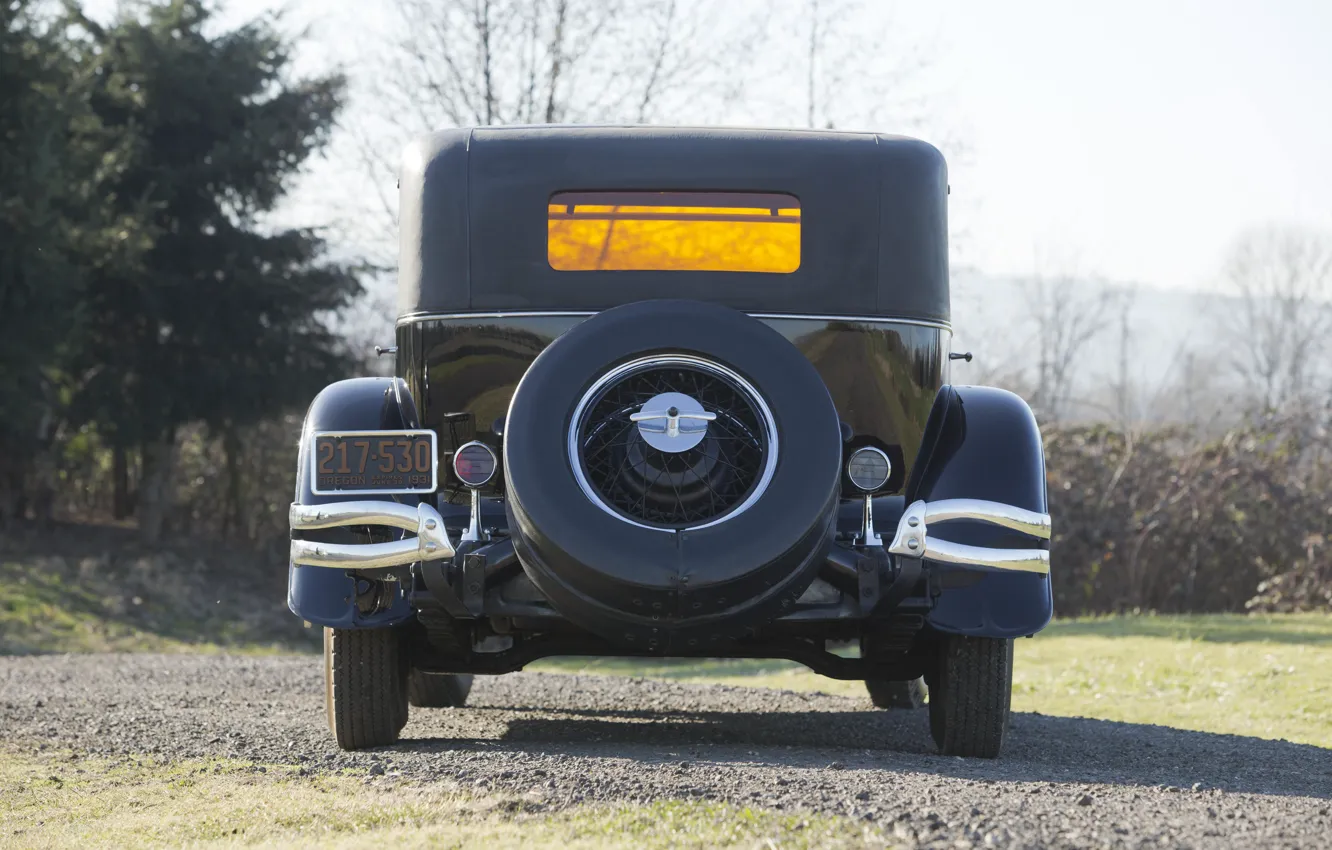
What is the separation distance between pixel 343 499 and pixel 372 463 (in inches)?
8.7

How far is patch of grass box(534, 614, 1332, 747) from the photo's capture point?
883 cm

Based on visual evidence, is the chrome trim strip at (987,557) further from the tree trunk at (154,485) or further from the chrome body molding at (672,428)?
the tree trunk at (154,485)

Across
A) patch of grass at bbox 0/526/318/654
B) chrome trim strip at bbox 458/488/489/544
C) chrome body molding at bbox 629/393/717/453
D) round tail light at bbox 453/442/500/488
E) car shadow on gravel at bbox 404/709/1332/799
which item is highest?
chrome body molding at bbox 629/393/717/453

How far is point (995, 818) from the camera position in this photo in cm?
365

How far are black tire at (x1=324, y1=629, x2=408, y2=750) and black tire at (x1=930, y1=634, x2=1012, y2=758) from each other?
1973 millimetres

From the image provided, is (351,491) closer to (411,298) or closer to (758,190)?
(411,298)

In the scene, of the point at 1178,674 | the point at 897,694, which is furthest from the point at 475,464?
the point at 1178,674

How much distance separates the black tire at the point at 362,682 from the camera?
17.9ft

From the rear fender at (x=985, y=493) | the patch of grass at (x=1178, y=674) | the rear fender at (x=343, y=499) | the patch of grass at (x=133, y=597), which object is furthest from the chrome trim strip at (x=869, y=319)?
the patch of grass at (x=133, y=597)

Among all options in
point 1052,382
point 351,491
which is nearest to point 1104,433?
point 351,491

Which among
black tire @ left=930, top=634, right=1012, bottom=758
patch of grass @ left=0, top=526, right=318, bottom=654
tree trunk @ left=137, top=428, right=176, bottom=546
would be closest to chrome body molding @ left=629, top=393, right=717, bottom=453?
black tire @ left=930, top=634, right=1012, bottom=758

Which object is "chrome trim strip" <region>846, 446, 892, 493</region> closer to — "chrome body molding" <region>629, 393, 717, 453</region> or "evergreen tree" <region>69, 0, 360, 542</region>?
"chrome body molding" <region>629, 393, 717, 453</region>

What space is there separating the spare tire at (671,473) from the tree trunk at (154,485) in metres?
15.7

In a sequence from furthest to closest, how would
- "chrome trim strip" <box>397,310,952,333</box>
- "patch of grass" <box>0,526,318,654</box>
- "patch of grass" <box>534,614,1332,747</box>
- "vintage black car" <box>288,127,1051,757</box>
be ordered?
"patch of grass" <box>0,526,318,654</box> < "patch of grass" <box>534,614,1332,747</box> < "chrome trim strip" <box>397,310,952,333</box> < "vintage black car" <box>288,127,1051,757</box>
